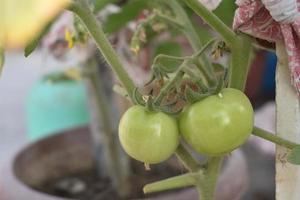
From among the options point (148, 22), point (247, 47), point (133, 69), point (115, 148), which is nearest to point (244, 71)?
point (247, 47)

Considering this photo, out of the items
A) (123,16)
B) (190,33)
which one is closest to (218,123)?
(190,33)

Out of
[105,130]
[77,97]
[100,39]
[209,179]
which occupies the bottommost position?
[77,97]

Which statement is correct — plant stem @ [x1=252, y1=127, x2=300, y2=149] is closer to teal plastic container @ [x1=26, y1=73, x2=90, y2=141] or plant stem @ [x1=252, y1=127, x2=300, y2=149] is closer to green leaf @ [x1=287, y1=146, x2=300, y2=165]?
green leaf @ [x1=287, y1=146, x2=300, y2=165]

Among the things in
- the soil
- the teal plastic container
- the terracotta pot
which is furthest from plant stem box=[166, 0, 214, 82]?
the teal plastic container

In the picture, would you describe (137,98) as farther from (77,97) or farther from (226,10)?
(77,97)

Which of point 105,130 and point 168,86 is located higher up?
point 168,86

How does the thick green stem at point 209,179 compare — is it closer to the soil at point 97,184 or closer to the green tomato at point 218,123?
the green tomato at point 218,123

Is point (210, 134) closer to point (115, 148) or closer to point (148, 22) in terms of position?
point (148, 22)
